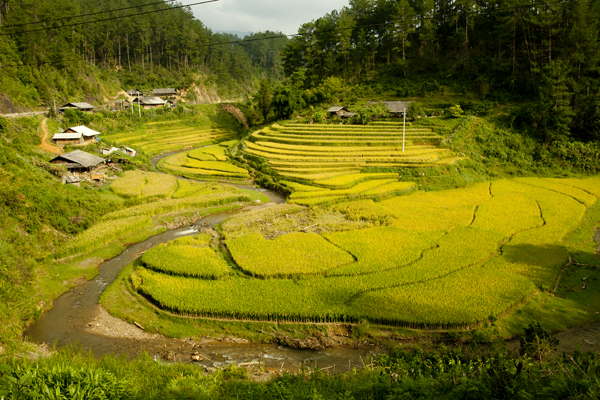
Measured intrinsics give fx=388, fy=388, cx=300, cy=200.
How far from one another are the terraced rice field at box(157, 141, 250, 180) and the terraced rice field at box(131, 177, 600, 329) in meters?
11.1

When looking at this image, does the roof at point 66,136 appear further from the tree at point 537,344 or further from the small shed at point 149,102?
the tree at point 537,344

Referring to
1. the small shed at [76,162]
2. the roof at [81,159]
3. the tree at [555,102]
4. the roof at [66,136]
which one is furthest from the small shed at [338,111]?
the roof at [66,136]

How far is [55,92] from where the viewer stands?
47500 mm

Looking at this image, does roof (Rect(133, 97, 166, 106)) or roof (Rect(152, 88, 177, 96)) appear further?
roof (Rect(152, 88, 177, 96))

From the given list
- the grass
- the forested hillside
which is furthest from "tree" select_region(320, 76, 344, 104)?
the grass

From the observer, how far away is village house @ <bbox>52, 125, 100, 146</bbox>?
114ft

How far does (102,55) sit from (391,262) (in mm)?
72583

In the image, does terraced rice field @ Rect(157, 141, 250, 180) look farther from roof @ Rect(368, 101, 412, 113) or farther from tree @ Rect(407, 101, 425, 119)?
tree @ Rect(407, 101, 425, 119)

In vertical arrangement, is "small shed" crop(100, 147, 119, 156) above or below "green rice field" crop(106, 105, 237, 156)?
below

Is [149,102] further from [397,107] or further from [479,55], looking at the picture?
[479,55]

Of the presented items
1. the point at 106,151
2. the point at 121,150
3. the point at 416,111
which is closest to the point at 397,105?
the point at 416,111

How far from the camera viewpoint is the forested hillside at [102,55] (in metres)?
45.4

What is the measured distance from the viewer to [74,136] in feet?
115

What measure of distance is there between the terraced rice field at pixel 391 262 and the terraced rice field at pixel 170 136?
88.9 ft
